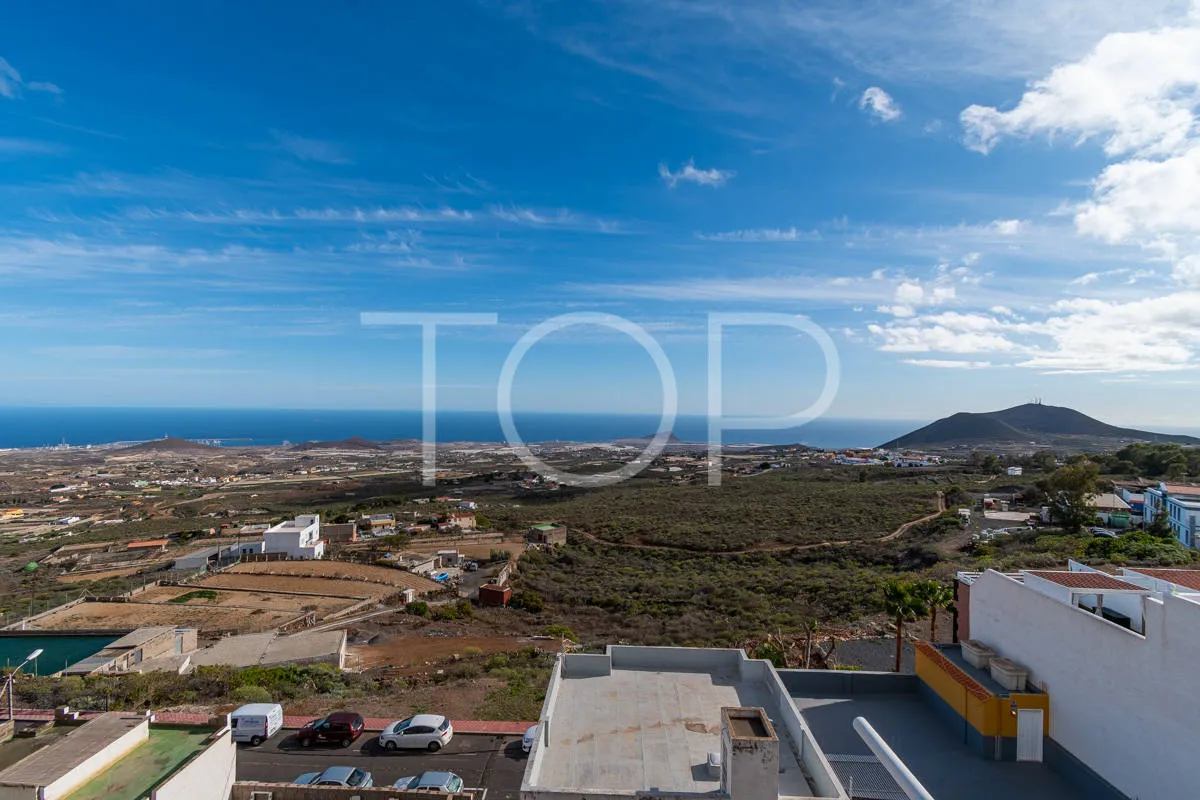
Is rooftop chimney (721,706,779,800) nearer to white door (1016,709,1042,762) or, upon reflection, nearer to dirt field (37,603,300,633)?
white door (1016,709,1042,762)

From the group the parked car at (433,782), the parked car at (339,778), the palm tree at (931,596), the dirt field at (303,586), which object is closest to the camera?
the parked car at (339,778)

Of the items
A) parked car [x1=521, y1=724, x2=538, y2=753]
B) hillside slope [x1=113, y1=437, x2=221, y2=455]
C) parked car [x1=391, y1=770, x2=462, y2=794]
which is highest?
parked car [x1=391, y1=770, x2=462, y2=794]

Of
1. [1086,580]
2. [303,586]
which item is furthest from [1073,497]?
[303,586]

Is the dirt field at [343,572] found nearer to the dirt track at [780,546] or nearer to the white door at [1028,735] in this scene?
the dirt track at [780,546]

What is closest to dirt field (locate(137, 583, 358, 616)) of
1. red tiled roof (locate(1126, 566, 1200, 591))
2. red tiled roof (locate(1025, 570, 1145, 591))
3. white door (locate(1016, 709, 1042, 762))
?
white door (locate(1016, 709, 1042, 762))

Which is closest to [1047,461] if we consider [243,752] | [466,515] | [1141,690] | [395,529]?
[466,515]

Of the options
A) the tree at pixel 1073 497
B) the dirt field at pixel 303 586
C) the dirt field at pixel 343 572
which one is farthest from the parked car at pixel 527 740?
the tree at pixel 1073 497
